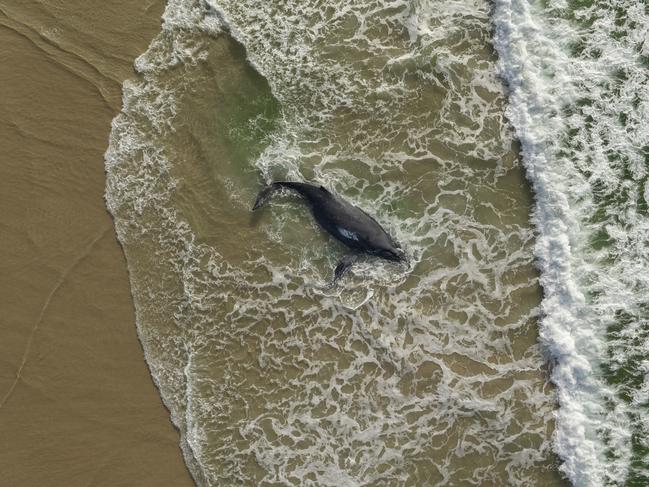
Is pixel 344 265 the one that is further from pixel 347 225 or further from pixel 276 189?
pixel 276 189

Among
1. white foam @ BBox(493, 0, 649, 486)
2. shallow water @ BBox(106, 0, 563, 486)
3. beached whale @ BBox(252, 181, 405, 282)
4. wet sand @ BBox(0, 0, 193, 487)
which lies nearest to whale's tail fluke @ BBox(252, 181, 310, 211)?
beached whale @ BBox(252, 181, 405, 282)

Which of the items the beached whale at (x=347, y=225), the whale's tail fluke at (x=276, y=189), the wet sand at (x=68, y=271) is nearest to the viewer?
the wet sand at (x=68, y=271)

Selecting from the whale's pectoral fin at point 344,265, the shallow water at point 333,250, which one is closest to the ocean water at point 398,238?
the shallow water at point 333,250

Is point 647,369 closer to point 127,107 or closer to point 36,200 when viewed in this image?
point 127,107

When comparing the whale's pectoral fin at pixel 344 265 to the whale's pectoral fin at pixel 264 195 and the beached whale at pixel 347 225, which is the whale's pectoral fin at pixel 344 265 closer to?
the beached whale at pixel 347 225

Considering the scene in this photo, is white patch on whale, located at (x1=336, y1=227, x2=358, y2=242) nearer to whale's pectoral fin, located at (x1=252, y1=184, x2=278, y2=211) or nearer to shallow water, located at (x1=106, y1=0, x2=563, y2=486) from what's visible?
shallow water, located at (x1=106, y1=0, x2=563, y2=486)

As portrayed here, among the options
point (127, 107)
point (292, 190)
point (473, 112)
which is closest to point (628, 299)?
point (473, 112)
